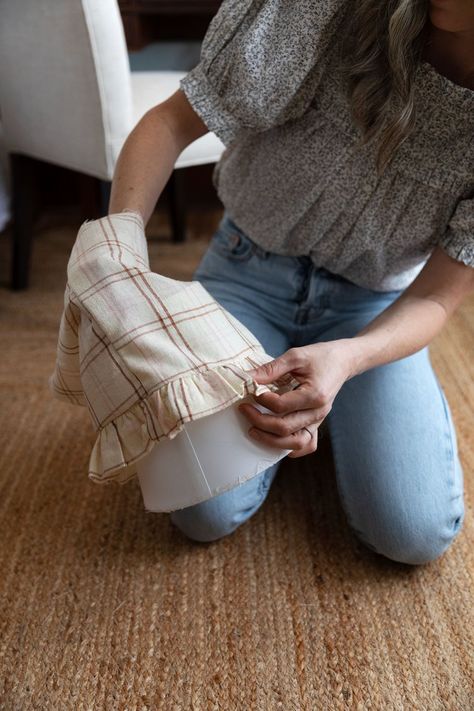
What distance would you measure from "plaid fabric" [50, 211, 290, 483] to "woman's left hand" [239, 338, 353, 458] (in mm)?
16

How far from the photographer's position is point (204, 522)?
2.51 ft

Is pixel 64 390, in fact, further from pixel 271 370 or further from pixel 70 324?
pixel 271 370

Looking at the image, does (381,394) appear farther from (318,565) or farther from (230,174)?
(230,174)

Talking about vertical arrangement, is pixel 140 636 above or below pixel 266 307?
below

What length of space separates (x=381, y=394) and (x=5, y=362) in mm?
679

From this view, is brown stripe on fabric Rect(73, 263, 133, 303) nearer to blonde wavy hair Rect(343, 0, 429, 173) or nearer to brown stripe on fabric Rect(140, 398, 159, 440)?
brown stripe on fabric Rect(140, 398, 159, 440)

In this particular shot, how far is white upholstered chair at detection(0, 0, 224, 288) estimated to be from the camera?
42.0 inches

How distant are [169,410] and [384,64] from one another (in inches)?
15.5

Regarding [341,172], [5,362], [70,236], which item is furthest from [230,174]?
[70,236]

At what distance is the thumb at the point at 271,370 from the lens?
0.56 m

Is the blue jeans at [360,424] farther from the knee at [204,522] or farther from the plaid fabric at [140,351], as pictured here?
the plaid fabric at [140,351]

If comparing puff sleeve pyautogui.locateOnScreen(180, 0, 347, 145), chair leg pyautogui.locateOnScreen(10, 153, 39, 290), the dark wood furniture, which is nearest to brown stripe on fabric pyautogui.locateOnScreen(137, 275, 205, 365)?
puff sleeve pyautogui.locateOnScreen(180, 0, 347, 145)

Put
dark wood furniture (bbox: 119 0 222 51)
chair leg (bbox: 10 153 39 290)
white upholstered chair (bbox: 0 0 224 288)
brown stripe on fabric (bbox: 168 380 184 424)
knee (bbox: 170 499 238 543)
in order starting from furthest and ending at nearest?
dark wood furniture (bbox: 119 0 222 51) → chair leg (bbox: 10 153 39 290) → white upholstered chair (bbox: 0 0 224 288) → knee (bbox: 170 499 238 543) → brown stripe on fabric (bbox: 168 380 184 424)

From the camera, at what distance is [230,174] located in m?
0.83
